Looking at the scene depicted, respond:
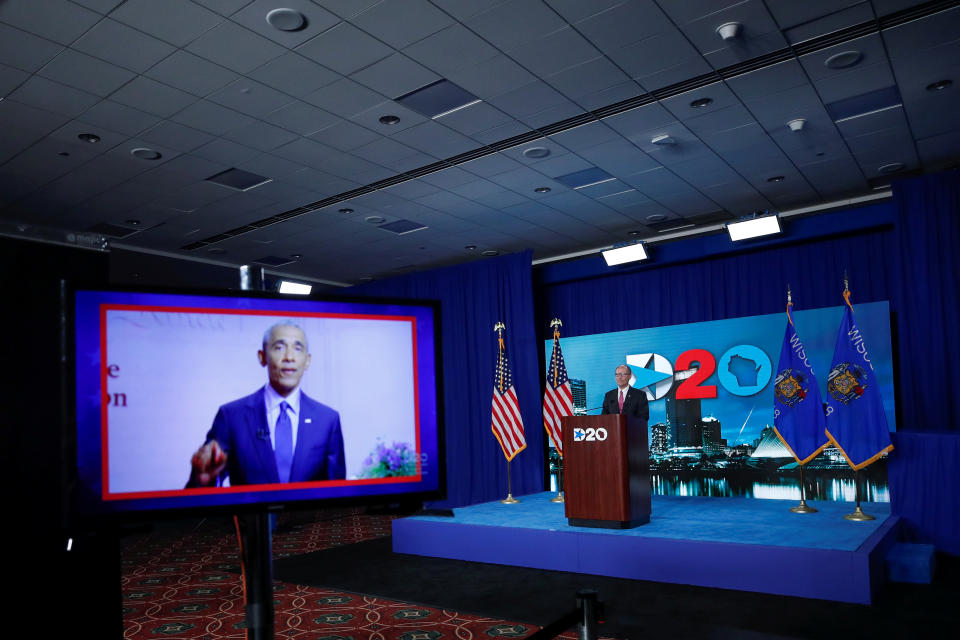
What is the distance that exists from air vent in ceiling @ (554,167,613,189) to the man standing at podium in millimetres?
1858

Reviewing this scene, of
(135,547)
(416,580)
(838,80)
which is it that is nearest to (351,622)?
(416,580)

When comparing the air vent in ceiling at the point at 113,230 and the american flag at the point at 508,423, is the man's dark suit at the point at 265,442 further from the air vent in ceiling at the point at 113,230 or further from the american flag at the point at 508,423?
the air vent in ceiling at the point at 113,230

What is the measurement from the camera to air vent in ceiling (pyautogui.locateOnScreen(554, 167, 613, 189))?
22.0 feet

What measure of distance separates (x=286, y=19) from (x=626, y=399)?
438 centimetres

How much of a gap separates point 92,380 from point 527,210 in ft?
22.7

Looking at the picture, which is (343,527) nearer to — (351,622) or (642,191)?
(351,622)

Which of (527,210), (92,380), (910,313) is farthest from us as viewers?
(527,210)

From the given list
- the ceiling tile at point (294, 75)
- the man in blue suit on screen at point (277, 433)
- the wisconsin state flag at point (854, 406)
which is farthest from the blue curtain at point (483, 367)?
the man in blue suit on screen at point (277, 433)

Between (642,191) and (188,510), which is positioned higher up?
(642,191)

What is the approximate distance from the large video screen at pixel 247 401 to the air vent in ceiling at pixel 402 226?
684cm

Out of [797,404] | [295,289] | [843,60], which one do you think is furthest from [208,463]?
[797,404]

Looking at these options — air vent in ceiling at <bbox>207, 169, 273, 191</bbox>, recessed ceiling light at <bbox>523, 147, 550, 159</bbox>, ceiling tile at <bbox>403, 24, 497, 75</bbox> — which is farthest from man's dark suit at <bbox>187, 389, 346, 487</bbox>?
air vent in ceiling at <bbox>207, 169, 273, 191</bbox>

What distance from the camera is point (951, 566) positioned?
17.6 ft

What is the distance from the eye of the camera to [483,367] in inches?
402
